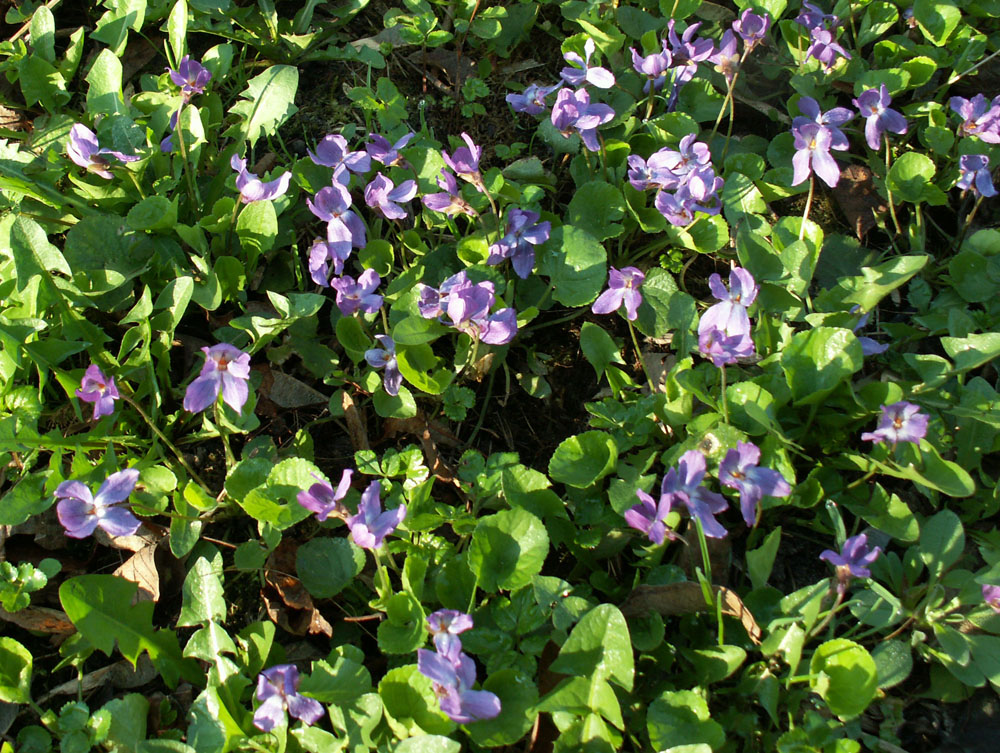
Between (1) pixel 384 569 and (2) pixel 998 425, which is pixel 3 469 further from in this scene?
(2) pixel 998 425

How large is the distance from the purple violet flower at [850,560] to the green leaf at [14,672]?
1659mm

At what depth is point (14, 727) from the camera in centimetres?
177

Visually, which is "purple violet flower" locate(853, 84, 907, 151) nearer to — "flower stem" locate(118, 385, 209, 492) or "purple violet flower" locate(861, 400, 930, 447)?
"purple violet flower" locate(861, 400, 930, 447)

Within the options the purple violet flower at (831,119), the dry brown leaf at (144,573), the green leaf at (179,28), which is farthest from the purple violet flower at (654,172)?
the dry brown leaf at (144,573)

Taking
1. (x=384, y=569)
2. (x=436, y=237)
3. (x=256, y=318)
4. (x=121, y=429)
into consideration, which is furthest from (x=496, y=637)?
(x=436, y=237)

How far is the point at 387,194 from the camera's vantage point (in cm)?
211

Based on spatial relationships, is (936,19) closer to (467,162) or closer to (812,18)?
(812,18)

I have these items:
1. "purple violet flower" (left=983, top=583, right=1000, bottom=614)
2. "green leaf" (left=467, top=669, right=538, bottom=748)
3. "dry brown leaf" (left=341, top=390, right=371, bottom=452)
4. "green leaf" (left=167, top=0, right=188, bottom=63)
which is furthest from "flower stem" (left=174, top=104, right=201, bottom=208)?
"purple violet flower" (left=983, top=583, right=1000, bottom=614)

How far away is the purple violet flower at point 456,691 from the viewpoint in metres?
1.43

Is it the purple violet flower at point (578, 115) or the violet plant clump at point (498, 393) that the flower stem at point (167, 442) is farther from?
the purple violet flower at point (578, 115)

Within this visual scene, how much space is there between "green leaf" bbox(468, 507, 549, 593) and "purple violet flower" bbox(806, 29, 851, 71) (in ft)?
5.83

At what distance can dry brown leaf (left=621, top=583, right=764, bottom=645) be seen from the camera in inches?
66.5

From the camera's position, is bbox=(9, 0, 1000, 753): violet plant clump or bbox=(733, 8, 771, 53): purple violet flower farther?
bbox=(733, 8, 771, 53): purple violet flower

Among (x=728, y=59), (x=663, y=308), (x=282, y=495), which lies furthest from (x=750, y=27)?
(x=282, y=495)
